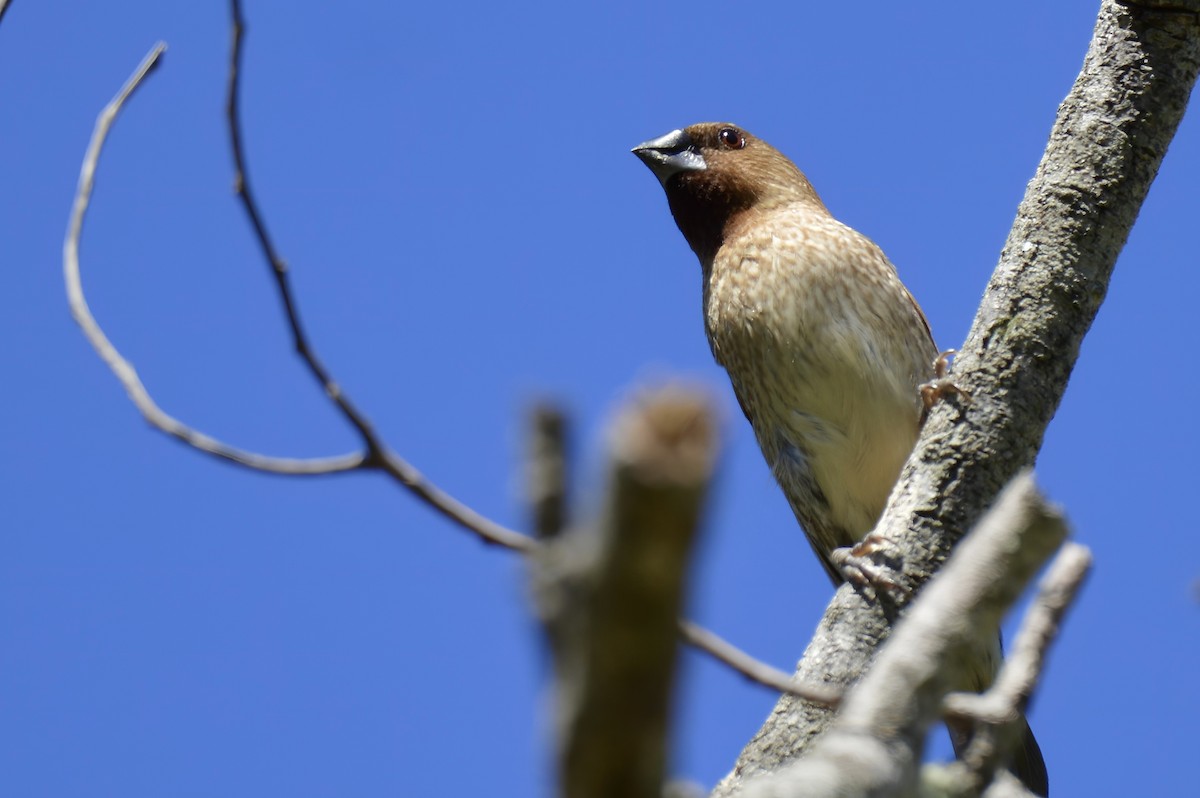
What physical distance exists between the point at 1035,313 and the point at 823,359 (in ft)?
5.22

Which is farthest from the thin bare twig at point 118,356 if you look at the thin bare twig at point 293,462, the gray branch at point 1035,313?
the gray branch at point 1035,313

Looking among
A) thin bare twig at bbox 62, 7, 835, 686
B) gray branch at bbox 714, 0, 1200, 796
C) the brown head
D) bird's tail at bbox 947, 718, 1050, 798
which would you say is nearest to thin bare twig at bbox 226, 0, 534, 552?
→ thin bare twig at bbox 62, 7, 835, 686

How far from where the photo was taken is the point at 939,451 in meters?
4.41

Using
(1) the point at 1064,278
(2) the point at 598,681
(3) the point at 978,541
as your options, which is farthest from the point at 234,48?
(1) the point at 1064,278

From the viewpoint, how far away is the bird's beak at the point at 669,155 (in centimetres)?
748

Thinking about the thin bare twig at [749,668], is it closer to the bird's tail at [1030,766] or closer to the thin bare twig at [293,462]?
the thin bare twig at [293,462]

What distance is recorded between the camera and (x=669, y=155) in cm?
752

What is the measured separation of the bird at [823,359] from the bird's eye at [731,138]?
3.10ft

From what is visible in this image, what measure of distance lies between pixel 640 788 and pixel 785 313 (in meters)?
5.09

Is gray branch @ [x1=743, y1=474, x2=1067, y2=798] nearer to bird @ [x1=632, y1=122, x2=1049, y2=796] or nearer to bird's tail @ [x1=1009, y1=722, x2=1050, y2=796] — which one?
bird's tail @ [x1=1009, y1=722, x2=1050, y2=796]

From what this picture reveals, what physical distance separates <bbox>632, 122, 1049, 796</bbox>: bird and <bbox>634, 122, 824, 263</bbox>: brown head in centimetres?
34

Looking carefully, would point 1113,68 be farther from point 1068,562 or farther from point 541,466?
point 541,466

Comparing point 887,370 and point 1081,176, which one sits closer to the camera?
point 1081,176

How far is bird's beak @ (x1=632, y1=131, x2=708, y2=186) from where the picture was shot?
24.5 ft
